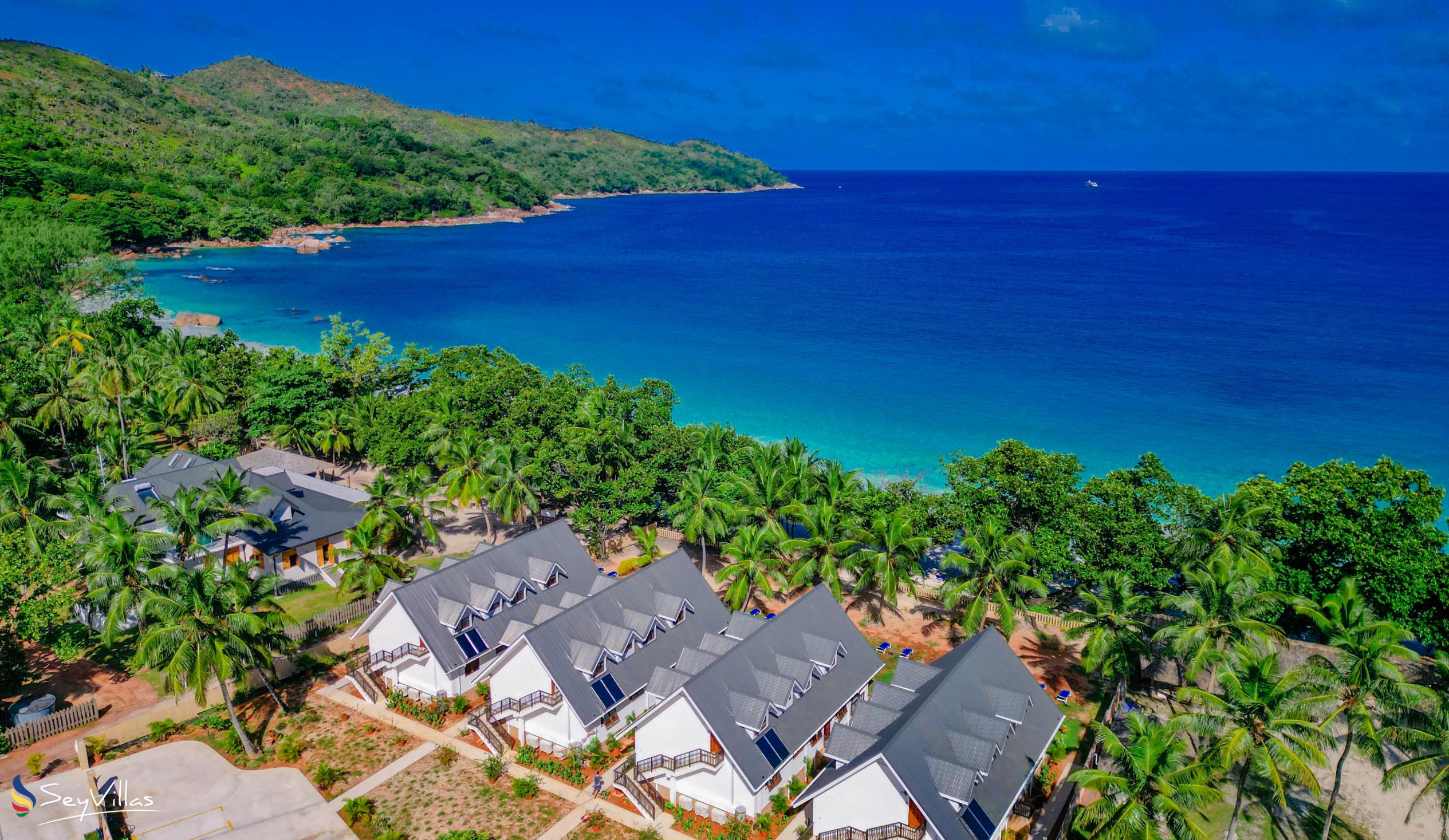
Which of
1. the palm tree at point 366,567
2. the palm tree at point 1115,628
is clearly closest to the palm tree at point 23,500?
the palm tree at point 366,567

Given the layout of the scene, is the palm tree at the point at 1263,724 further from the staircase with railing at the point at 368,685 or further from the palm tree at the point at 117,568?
the palm tree at the point at 117,568

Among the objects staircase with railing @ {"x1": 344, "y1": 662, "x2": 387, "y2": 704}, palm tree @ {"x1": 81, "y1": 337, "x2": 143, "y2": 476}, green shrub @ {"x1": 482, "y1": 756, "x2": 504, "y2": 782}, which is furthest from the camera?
palm tree @ {"x1": 81, "y1": 337, "x2": 143, "y2": 476}

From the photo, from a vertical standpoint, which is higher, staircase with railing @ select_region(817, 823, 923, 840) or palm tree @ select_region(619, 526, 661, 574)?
palm tree @ select_region(619, 526, 661, 574)

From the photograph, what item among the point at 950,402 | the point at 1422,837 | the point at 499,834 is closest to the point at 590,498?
the point at 499,834

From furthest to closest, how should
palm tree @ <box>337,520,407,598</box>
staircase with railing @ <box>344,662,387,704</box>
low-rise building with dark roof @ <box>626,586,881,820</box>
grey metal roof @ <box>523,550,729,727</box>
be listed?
palm tree @ <box>337,520,407,598</box>
staircase with railing @ <box>344,662,387,704</box>
grey metal roof @ <box>523,550,729,727</box>
low-rise building with dark roof @ <box>626,586,881,820</box>

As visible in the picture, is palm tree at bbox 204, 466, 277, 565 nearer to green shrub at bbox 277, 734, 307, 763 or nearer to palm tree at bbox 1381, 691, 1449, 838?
green shrub at bbox 277, 734, 307, 763

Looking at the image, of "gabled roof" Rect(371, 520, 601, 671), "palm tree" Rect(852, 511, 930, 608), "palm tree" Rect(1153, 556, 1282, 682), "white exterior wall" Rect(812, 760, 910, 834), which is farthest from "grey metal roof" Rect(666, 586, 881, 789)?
"palm tree" Rect(1153, 556, 1282, 682)

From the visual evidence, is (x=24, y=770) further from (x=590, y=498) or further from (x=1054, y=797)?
(x=1054, y=797)
